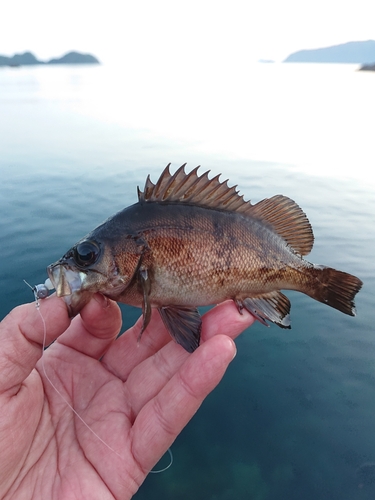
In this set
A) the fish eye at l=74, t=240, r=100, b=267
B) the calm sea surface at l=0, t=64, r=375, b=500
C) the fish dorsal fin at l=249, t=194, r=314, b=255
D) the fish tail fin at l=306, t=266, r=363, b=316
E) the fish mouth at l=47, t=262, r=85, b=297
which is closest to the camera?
the fish mouth at l=47, t=262, r=85, b=297

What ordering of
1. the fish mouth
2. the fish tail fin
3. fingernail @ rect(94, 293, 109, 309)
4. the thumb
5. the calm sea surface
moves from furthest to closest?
the calm sea surface → the fish tail fin → fingernail @ rect(94, 293, 109, 309) → the fish mouth → the thumb

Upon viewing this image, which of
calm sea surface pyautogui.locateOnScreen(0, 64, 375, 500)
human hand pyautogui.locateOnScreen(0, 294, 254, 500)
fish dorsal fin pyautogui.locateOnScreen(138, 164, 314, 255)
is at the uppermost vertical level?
fish dorsal fin pyautogui.locateOnScreen(138, 164, 314, 255)

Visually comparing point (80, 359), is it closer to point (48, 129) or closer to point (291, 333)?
point (291, 333)

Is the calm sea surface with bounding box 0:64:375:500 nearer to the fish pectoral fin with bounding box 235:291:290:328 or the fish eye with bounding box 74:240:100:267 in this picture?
the fish pectoral fin with bounding box 235:291:290:328

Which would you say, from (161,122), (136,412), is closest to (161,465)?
(136,412)

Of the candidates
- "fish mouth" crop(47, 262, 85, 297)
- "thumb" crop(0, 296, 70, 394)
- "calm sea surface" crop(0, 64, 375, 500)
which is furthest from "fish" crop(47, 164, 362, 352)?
"calm sea surface" crop(0, 64, 375, 500)

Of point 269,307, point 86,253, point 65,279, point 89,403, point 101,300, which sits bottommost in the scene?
point 89,403

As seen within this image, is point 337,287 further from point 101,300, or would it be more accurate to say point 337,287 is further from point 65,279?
point 65,279

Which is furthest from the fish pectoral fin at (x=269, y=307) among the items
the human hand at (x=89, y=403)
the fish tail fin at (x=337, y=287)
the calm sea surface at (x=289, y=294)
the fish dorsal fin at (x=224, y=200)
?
the calm sea surface at (x=289, y=294)

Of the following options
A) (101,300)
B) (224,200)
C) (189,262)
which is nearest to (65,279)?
(101,300)
